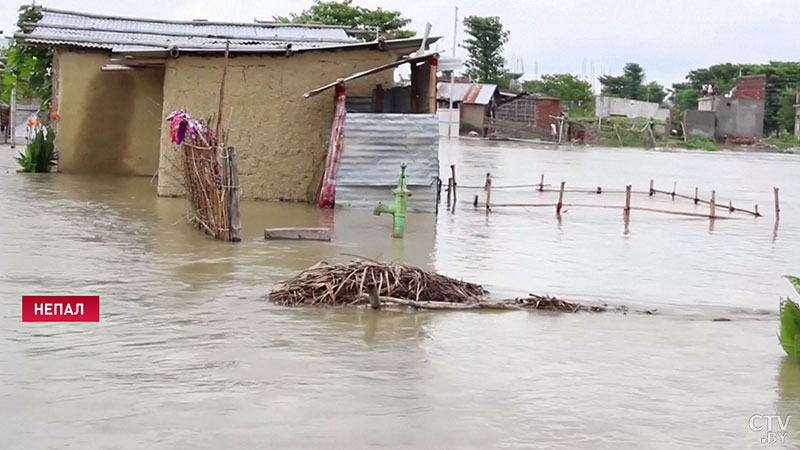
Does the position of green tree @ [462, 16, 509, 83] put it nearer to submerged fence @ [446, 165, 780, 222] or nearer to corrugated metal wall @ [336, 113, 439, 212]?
submerged fence @ [446, 165, 780, 222]

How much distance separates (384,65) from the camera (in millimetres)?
17594

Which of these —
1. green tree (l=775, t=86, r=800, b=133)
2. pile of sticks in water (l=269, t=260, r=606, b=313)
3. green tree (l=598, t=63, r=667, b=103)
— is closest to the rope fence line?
pile of sticks in water (l=269, t=260, r=606, b=313)

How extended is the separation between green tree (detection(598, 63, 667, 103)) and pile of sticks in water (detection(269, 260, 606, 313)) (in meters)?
78.5

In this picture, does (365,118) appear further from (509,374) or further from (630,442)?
(630,442)

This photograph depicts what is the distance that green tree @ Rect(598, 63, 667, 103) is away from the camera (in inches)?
3359

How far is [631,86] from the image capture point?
8544cm

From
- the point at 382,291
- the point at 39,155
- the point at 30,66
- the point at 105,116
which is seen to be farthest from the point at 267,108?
the point at 382,291

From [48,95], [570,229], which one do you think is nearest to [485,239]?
[570,229]

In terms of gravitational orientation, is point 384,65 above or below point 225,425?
above

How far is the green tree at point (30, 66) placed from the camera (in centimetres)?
2286

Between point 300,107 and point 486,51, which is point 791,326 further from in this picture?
point 486,51

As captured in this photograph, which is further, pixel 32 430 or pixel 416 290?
pixel 416 290

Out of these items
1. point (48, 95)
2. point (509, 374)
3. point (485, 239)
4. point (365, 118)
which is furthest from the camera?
point (48, 95)

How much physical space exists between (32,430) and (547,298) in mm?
5017
